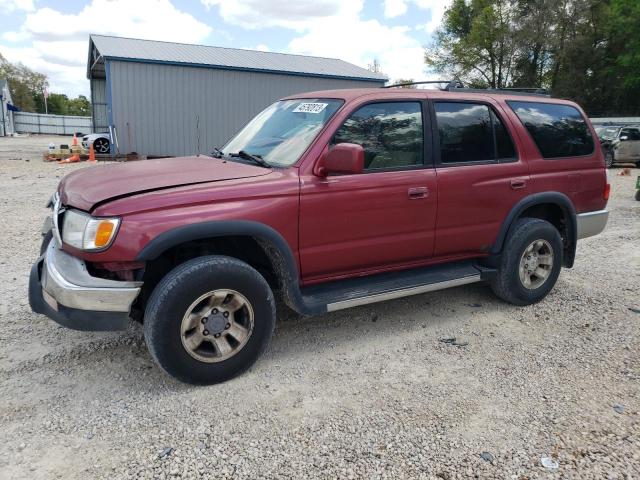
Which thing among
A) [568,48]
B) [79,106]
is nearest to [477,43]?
[568,48]

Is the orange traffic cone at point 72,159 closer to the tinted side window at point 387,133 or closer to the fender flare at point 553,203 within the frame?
the tinted side window at point 387,133

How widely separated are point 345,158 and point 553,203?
2501 millimetres

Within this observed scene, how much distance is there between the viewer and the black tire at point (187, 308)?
3.05 m

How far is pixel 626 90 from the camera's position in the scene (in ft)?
113

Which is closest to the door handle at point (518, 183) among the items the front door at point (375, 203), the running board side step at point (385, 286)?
the running board side step at point (385, 286)

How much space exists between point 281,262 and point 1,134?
4463 cm

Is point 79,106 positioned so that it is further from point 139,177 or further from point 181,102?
point 139,177

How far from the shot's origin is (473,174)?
4246 millimetres

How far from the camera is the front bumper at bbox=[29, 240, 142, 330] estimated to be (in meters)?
2.95

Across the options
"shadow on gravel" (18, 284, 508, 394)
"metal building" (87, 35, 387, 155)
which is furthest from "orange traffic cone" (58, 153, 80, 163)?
"shadow on gravel" (18, 284, 508, 394)

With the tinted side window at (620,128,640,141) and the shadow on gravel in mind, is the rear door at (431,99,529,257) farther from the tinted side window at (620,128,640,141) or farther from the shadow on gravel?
the tinted side window at (620,128,640,141)

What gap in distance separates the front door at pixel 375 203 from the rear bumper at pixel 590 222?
1823 millimetres

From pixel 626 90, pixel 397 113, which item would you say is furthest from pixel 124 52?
pixel 626 90

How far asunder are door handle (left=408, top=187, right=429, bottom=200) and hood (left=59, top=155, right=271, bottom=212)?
112 cm
